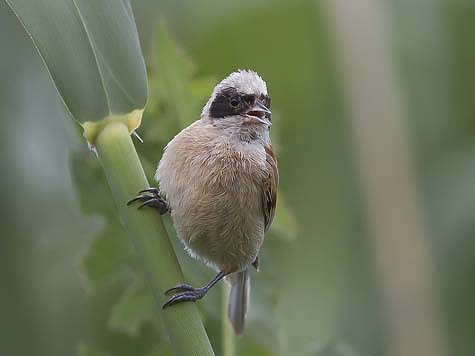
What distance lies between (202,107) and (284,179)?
1.17 ft

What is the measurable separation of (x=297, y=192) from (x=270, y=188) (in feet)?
1.01

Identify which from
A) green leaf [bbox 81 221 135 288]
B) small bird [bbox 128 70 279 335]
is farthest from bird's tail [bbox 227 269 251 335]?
green leaf [bbox 81 221 135 288]

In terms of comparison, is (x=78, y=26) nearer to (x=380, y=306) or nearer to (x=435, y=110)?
(x=380, y=306)

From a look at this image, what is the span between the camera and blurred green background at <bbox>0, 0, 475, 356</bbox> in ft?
5.87

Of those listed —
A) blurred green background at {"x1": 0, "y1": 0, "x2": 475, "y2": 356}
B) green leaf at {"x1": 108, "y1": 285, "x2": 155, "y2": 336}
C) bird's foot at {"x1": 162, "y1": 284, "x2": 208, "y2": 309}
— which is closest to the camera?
bird's foot at {"x1": 162, "y1": 284, "x2": 208, "y2": 309}

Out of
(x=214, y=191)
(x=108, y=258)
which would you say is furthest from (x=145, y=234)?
(x=108, y=258)

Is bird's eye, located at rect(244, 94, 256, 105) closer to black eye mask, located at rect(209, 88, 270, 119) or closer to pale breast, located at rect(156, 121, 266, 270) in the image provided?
black eye mask, located at rect(209, 88, 270, 119)

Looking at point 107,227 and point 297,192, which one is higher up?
point 107,227

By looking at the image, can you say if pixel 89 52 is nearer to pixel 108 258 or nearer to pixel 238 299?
pixel 108 258

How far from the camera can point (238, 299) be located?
7.16 feet

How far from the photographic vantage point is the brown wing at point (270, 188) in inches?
80.4

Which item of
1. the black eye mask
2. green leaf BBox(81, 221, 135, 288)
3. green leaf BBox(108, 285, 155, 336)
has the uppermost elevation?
the black eye mask

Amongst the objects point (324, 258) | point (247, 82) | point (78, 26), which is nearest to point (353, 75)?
point (247, 82)

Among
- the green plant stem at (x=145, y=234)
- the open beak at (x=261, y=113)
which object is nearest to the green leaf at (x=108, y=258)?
the open beak at (x=261, y=113)
